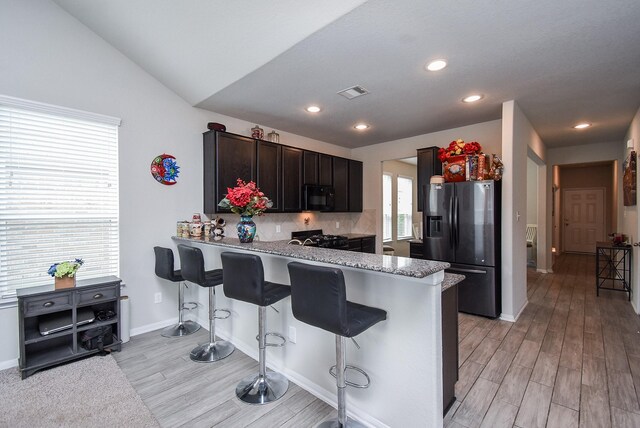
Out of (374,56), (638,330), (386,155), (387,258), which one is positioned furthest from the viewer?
(386,155)

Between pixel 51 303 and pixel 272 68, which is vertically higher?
pixel 272 68

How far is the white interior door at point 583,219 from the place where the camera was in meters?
7.97

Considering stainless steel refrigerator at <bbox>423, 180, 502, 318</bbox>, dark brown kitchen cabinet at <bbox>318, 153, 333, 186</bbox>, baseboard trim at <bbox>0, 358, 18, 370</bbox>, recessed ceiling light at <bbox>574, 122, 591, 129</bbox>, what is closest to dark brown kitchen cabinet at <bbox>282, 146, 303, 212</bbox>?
dark brown kitchen cabinet at <bbox>318, 153, 333, 186</bbox>

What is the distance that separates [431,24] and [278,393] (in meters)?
2.78

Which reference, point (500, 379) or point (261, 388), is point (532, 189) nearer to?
point (500, 379)

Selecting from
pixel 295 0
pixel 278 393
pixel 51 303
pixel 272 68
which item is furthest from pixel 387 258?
pixel 51 303

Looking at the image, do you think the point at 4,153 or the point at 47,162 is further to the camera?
the point at 47,162

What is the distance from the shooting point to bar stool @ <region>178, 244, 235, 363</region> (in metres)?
2.51

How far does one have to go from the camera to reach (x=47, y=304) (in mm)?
2410

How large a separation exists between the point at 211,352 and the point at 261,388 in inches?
31.1

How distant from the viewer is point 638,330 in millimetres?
3090

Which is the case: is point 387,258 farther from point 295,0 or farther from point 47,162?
point 47,162

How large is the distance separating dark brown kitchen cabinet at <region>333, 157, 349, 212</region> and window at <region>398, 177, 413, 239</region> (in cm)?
233

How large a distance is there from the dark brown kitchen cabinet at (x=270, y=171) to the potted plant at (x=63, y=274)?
6.86 ft
